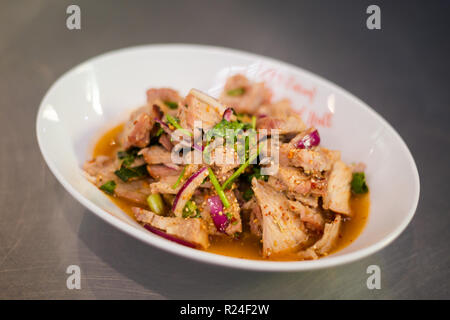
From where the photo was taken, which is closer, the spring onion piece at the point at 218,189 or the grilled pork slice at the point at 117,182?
the spring onion piece at the point at 218,189

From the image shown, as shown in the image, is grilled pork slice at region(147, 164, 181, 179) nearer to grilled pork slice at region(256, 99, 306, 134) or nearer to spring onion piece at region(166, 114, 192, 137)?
spring onion piece at region(166, 114, 192, 137)

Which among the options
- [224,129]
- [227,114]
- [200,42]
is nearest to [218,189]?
[224,129]

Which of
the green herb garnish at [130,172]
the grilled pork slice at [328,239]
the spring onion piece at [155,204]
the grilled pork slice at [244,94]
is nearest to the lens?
the grilled pork slice at [328,239]

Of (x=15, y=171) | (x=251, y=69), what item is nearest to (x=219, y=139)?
(x=251, y=69)

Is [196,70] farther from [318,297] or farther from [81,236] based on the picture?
[318,297]

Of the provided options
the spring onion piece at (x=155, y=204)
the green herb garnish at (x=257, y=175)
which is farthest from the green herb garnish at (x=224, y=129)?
the spring onion piece at (x=155, y=204)

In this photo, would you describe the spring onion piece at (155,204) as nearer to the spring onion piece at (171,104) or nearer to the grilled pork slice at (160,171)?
the grilled pork slice at (160,171)
